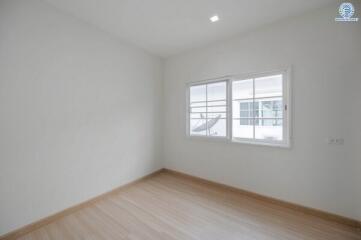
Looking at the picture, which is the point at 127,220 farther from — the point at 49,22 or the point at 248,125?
the point at 49,22

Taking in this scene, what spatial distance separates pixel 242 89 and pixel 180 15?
5.20 ft

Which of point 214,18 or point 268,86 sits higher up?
point 214,18

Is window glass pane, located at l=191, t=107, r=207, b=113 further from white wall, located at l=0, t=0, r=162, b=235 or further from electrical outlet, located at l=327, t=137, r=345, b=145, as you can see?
electrical outlet, located at l=327, t=137, r=345, b=145

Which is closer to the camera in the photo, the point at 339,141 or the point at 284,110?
the point at 339,141

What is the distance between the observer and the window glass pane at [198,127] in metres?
3.38

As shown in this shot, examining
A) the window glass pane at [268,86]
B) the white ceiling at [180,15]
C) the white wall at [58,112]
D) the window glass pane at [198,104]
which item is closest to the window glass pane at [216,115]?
the window glass pane at [198,104]

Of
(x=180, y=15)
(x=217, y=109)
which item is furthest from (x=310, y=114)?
(x=180, y=15)

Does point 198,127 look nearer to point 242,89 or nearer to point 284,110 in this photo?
point 242,89

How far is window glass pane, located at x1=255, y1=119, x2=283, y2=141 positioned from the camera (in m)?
2.48

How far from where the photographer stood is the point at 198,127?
3.46 meters

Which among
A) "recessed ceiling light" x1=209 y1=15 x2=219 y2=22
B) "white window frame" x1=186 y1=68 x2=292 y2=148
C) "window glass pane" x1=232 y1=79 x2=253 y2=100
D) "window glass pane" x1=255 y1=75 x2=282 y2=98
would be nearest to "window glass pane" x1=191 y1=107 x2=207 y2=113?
"white window frame" x1=186 y1=68 x2=292 y2=148

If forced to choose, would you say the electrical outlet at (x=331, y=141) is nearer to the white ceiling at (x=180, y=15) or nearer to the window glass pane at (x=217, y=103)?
the window glass pane at (x=217, y=103)

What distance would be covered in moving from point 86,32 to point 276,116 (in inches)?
130

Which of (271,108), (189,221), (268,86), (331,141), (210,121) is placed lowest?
(189,221)
